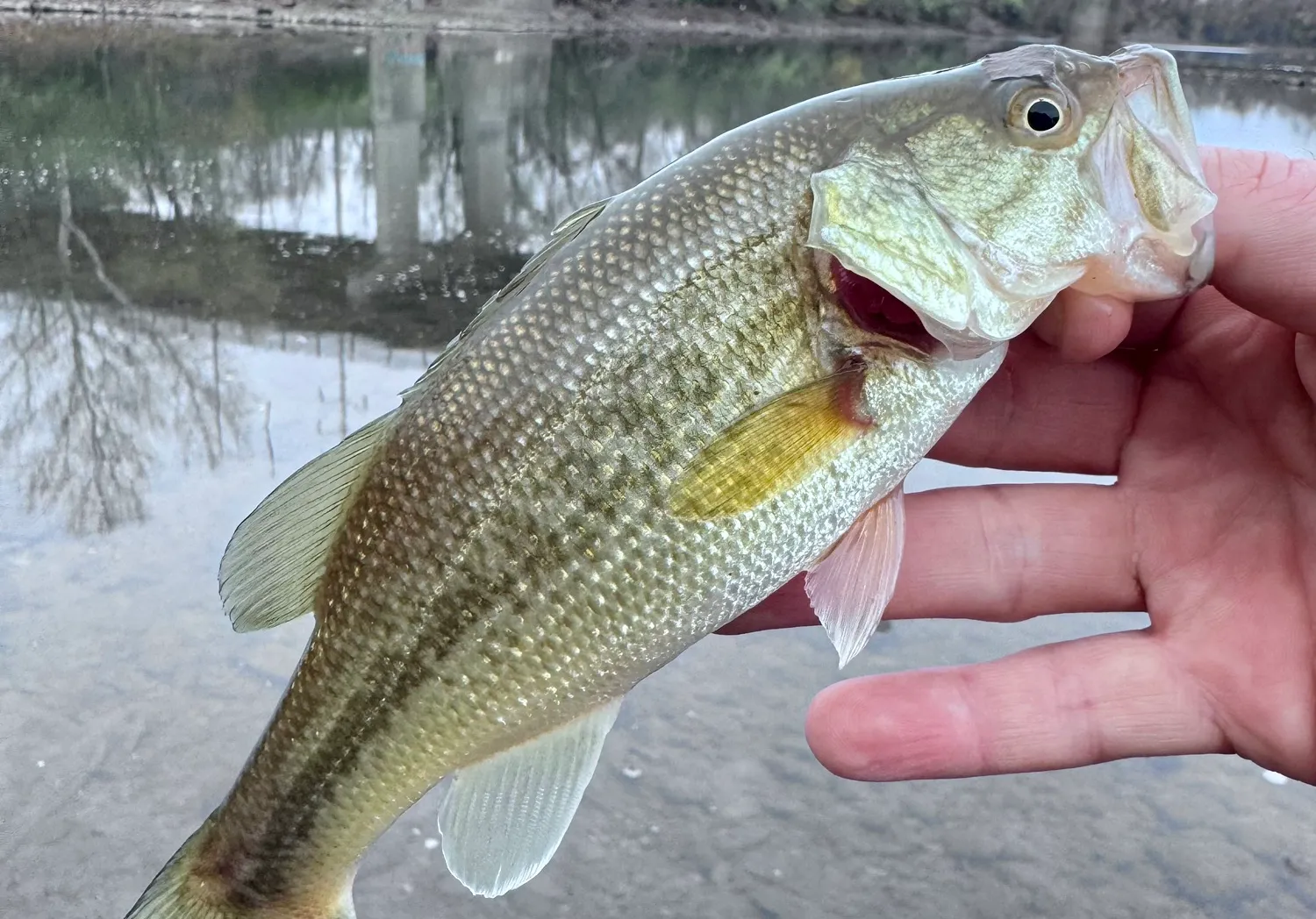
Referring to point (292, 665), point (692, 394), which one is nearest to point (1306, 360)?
point (692, 394)

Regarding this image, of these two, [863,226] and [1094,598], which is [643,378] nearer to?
[863,226]

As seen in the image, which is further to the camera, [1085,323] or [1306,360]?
[1306,360]

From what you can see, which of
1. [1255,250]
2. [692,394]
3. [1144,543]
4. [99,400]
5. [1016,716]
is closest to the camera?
[692,394]

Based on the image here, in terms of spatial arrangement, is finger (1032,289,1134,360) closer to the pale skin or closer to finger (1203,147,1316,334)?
the pale skin

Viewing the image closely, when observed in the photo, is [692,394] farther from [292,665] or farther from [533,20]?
[533,20]

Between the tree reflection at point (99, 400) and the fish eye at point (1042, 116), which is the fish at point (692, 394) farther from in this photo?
the tree reflection at point (99, 400)

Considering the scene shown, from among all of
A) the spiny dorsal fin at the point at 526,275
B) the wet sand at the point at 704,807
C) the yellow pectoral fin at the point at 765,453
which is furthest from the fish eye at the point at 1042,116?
the wet sand at the point at 704,807
